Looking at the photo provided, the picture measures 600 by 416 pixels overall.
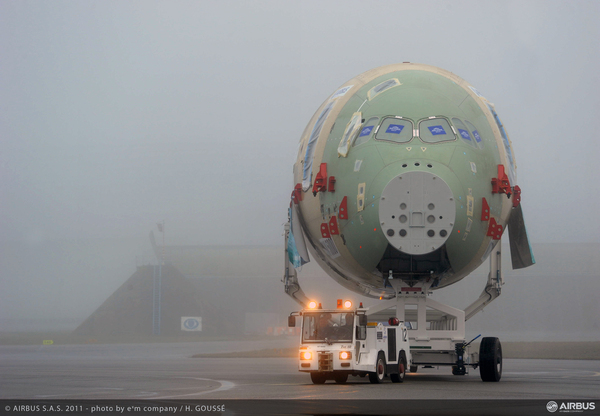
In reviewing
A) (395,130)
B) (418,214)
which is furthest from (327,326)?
(395,130)

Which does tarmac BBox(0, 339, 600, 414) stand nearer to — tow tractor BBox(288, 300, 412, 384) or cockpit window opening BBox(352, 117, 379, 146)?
tow tractor BBox(288, 300, 412, 384)

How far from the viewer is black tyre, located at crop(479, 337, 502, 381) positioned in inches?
728

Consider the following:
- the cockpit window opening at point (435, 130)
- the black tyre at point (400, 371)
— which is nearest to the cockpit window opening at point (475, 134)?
the cockpit window opening at point (435, 130)

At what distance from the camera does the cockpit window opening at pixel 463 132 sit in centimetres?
1720

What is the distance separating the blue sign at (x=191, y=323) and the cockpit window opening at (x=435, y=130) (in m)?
55.9

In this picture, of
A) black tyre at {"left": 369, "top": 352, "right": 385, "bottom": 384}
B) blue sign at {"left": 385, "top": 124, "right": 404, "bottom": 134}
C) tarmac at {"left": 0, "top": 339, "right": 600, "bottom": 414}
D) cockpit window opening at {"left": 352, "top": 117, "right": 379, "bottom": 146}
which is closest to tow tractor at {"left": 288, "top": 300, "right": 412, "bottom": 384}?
black tyre at {"left": 369, "top": 352, "right": 385, "bottom": 384}

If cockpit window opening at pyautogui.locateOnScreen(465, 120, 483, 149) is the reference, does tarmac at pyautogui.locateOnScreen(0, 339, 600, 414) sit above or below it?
below

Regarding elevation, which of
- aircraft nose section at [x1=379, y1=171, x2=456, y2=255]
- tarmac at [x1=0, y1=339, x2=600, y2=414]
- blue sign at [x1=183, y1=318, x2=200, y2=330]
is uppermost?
aircraft nose section at [x1=379, y1=171, x2=456, y2=255]

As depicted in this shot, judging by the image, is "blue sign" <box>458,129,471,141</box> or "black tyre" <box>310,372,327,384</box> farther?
"black tyre" <box>310,372,327,384</box>

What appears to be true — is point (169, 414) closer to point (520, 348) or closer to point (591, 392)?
point (591, 392)

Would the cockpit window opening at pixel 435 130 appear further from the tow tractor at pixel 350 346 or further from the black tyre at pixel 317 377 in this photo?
the black tyre at pixel 317 377

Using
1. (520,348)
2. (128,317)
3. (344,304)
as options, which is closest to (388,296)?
(344,304)

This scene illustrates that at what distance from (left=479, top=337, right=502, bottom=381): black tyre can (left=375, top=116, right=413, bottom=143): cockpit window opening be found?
5.51m

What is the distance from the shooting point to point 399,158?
16.5 metres
